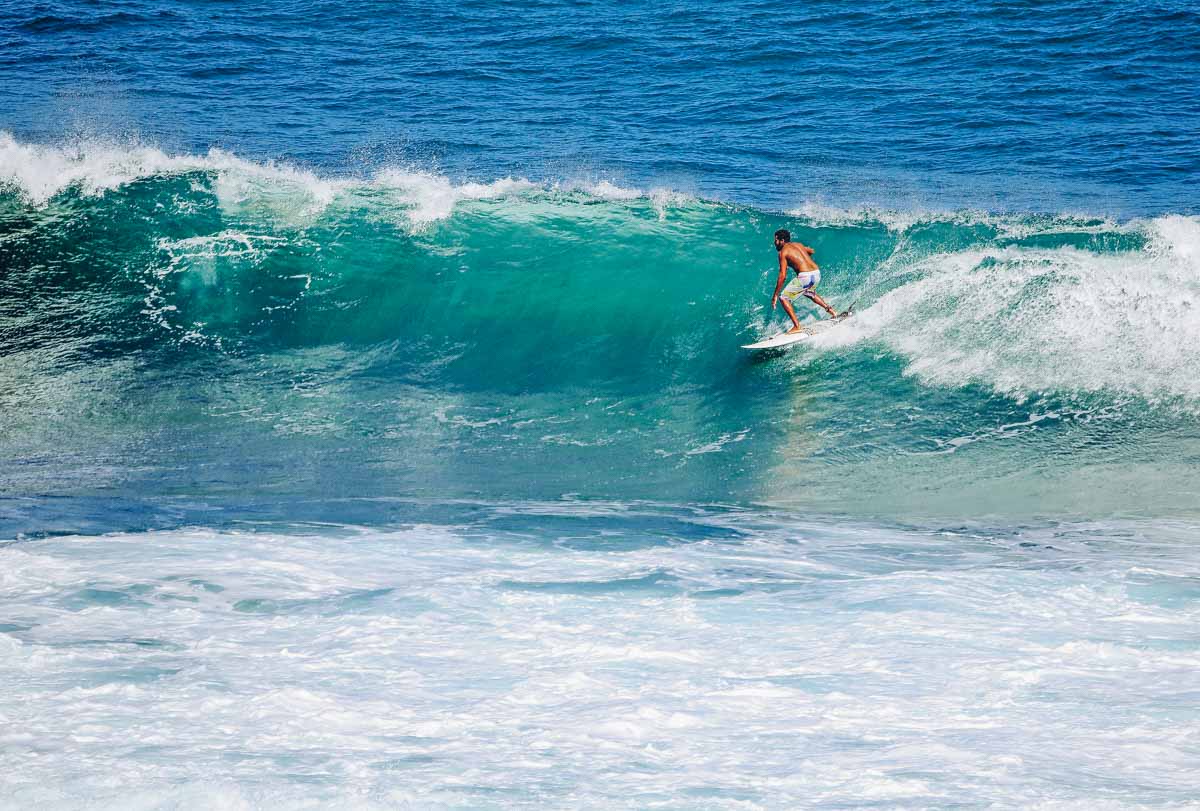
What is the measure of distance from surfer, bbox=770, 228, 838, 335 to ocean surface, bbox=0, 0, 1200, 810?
57 cm

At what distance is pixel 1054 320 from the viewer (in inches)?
448

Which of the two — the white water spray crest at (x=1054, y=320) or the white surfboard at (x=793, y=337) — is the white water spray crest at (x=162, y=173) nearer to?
the white surfboard at (x=793, y=337)

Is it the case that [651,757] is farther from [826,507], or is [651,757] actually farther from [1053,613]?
[826,507]

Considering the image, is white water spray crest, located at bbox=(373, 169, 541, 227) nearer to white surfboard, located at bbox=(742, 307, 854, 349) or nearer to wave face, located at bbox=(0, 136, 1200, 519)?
wave face, located at bbox=(0, 136, 1200, 519)

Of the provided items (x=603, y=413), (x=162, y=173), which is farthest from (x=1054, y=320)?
(x=162, y=173)

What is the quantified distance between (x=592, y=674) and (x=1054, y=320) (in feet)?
26.3

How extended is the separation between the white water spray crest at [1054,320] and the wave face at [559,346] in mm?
38

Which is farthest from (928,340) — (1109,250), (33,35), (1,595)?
(33,35)

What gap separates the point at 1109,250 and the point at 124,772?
11.6 meters

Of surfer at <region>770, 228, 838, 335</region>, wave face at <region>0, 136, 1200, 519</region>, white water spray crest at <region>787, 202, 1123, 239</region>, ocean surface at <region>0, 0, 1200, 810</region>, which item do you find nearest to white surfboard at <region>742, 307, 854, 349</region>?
surfer at <region>770, 228, 838, 335</region>

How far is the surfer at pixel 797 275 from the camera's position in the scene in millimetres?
11297

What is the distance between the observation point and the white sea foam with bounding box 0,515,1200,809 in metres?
4.30

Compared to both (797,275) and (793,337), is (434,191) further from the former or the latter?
(793,337)

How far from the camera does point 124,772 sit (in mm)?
4293
